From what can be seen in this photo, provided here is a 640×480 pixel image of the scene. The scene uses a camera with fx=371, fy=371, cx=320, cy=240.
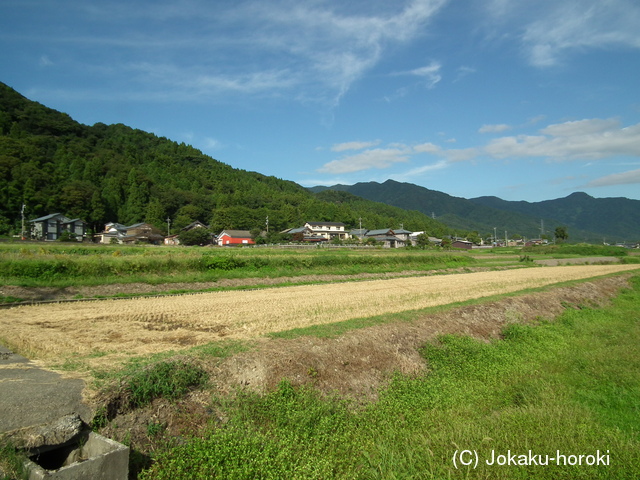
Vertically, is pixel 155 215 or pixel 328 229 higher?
pixel 155 215

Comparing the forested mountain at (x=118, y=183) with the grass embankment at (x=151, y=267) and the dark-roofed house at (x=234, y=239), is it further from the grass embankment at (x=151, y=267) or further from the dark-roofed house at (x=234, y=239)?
the grass embankment at (x=151, y=267)

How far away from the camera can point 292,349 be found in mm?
7289

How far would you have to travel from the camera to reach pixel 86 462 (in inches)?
150

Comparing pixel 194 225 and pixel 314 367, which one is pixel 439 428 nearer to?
pixel 314 367

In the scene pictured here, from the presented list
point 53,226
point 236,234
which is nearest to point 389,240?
point 236,234

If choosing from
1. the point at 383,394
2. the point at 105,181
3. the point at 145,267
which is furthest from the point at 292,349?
the point at 105,181

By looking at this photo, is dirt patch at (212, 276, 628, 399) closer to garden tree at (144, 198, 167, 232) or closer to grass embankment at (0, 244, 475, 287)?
grass embankment at (0, 244, 475, 287)

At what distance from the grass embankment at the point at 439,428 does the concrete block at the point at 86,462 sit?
46 cm

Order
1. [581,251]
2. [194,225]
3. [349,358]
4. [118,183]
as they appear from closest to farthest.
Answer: [349,358] → [581,251] → [118,183] → [194,225]

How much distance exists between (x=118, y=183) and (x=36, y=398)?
10477 centimetres

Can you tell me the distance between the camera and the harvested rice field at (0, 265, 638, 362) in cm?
836

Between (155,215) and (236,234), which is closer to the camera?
(236,234)

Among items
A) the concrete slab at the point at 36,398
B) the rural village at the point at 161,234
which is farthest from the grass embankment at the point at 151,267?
the rural village at the point at 161,234

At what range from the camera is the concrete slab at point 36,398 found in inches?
174
